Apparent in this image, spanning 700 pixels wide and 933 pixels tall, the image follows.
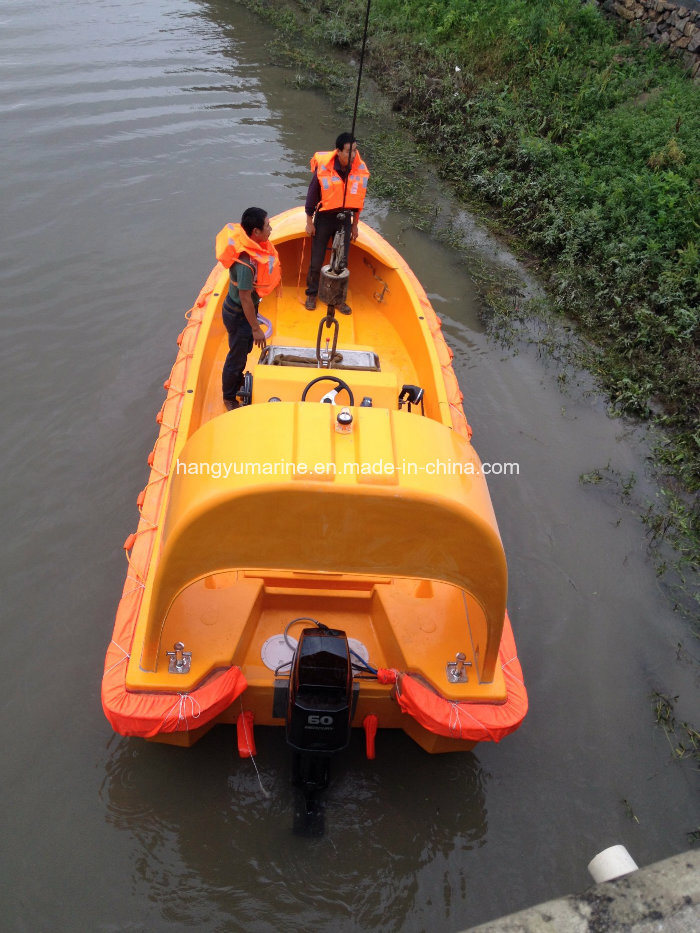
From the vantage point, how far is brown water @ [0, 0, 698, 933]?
113 inches

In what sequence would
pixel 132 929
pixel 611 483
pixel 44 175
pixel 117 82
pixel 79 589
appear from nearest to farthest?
1. pixel 132 929
2. pixel 79 589
3. pixel 611 483
4. pixel 44 175
5. pixel 117 82

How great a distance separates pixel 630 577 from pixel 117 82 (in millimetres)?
9361

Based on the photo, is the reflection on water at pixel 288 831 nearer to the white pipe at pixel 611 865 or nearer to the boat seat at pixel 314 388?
the white pipe at pixel 611 865

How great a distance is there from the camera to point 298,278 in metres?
5.74

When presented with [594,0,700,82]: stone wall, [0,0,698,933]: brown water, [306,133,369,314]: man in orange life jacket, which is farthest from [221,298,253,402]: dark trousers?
[594,0,700,82]: stone wall

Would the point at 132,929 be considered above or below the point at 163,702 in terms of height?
below

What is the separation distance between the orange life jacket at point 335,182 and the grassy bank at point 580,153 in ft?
9.06

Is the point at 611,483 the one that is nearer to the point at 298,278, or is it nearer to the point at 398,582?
the point at 398,582

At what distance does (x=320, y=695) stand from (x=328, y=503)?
0.84 metres

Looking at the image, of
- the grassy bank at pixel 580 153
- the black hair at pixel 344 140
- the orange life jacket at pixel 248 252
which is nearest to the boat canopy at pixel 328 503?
the orange life jacket at pixel 248 252

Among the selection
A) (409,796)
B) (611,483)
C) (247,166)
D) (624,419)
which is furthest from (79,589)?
(247,166)

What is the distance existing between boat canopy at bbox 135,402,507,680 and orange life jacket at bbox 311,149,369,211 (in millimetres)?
2913

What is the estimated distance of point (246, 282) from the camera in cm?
369

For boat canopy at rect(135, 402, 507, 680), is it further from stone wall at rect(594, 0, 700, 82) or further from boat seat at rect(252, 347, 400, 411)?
stone wall at rect(594, 0, 700, 82)
